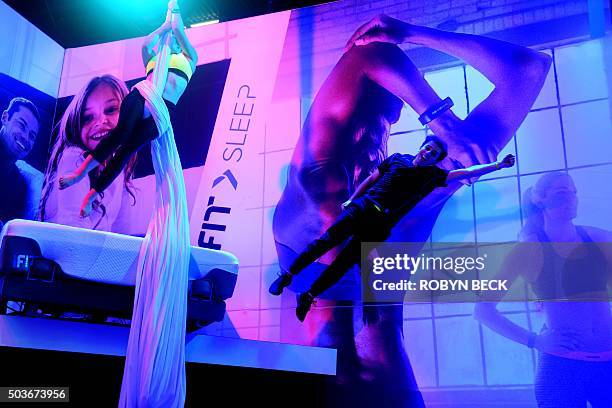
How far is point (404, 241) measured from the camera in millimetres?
3766

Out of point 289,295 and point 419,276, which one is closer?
point 419,276

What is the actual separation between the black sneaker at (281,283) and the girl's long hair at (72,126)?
2.09 m

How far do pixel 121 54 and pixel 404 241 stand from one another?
293cm

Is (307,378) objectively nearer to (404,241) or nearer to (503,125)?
(404,241)

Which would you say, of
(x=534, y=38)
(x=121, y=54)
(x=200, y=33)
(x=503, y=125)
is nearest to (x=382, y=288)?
(x=503, y=125)

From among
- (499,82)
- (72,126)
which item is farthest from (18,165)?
(499,82)

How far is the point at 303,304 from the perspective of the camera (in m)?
3.92

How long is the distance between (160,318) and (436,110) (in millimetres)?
2262

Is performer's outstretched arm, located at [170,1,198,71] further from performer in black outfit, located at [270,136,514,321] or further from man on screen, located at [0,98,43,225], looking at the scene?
man on screen, located at [0,98,43,225]

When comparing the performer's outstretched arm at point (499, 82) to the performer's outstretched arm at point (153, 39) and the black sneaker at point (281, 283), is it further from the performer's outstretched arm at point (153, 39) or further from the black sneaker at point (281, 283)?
the performer's outstretched arm at point (153, 39)

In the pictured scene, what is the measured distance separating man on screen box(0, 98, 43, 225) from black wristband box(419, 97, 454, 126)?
3090 mm

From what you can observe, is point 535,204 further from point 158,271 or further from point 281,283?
point 158,271

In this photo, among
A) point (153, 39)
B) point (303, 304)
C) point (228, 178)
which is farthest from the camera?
point (228, 178)

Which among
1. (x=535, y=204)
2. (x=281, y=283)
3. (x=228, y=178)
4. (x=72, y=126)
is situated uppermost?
(x=72, y=126)
